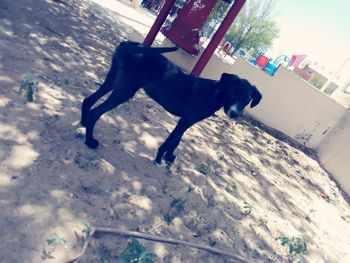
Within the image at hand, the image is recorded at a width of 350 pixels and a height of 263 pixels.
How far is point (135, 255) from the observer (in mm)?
2885

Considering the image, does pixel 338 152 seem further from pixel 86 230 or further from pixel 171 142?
pixel 86 230

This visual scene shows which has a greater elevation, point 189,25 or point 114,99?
point 189,25

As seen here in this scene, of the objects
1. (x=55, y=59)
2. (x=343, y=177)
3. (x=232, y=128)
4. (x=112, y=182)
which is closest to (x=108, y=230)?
(x=112, y=182)

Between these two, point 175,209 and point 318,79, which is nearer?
point 175,209

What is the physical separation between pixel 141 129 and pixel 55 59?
97.5 inches

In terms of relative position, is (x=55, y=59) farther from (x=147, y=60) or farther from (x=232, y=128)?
(x=232, y=128)

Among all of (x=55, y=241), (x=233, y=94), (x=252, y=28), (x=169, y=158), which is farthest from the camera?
(x=252, y=28)

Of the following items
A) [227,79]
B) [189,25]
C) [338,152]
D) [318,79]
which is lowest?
[338,152]

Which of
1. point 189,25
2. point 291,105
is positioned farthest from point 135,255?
point 291,105

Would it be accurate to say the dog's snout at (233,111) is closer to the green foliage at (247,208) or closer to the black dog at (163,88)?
the black dog at (163,88)

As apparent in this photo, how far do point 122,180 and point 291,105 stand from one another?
24.2ft

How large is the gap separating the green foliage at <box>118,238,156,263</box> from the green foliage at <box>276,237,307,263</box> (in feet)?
7.22

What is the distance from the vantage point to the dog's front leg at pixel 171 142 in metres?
4.62

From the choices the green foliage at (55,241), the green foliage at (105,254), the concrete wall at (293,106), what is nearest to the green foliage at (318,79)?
the concrete wall at (293,106)
